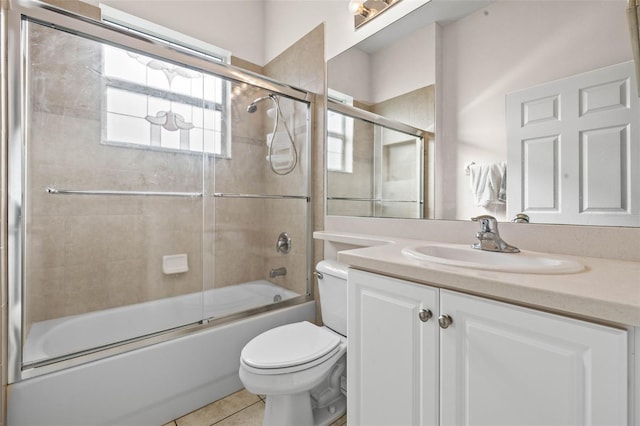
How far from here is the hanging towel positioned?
3.70ft

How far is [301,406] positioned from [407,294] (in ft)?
2.70

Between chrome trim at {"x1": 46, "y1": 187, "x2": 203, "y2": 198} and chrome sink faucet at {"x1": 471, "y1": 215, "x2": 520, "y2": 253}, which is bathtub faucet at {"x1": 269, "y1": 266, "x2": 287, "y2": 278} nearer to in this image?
chrome trim at {"x1": 46, "y1": 187, "x2": 203, "y2": 198}

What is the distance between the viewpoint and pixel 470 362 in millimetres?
691

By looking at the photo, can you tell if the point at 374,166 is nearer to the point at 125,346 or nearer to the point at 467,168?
the point at 467,168

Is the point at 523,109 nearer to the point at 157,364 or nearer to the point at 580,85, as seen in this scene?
the point at 580,85

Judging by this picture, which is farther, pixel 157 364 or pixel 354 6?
pixel 354 6

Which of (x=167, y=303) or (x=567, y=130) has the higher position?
(x=567, y=130)

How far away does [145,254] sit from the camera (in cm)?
192

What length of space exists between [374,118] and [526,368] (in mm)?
1370

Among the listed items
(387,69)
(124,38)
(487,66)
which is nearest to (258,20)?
(124,38)

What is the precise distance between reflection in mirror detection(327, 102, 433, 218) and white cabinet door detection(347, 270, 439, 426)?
24.9 inches

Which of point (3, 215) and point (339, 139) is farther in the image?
point (339, 139)

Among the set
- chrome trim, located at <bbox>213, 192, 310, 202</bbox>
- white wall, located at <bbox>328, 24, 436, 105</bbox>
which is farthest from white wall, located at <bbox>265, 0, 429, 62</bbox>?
chrome trim, located at <bbox>213, 192, 310, 202</bbox>

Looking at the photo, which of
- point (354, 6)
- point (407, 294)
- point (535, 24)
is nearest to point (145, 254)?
Answer: point (407, 294)
